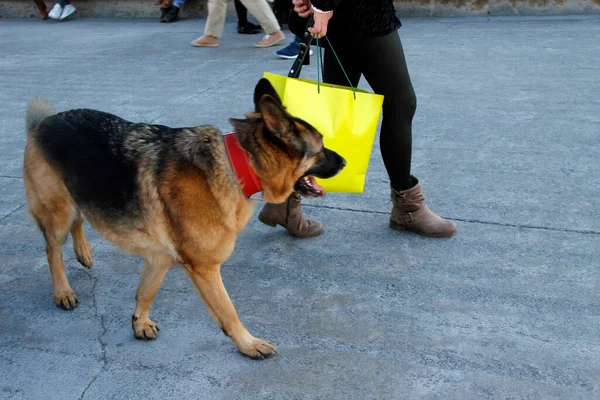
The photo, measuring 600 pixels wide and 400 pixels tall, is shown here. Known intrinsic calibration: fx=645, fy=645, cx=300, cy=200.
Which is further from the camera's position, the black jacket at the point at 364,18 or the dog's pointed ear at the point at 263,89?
the black jacket at the point at 364,18

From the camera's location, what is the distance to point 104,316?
11.4 feet

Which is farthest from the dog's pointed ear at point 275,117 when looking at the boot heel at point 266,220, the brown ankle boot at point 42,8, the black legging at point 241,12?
the brown ankle boot at point 42,8

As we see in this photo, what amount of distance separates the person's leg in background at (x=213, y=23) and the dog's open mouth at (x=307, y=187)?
682 cm

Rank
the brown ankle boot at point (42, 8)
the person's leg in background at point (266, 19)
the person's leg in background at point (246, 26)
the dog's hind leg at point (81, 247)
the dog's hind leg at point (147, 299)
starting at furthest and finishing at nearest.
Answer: the brown ankle boot at point (42, 8) < the person's leg in background at point (246, 26) < the person's leg in background at point (266, 19) < the dog's hind leg at point (81, 247) < the dog's hind leg at point (147, 299)

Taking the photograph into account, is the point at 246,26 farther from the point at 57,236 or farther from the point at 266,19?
the point at 57,236

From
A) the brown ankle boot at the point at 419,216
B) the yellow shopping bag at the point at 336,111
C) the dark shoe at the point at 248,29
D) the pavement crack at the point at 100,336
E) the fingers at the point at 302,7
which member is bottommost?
the pavement crack at the point at 100,336

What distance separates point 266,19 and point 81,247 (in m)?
6.02

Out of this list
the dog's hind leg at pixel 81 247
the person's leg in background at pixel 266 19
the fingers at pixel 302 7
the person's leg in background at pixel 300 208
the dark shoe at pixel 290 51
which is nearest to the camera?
the fingers at pixel 302 7

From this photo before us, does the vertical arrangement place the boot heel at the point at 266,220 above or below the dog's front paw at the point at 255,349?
above

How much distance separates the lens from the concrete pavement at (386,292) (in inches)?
115

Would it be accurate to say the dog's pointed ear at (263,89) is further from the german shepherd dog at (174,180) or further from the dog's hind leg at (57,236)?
the dog's hind leg at (57,236)

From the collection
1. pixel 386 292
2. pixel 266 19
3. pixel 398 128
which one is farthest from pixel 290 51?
pixel 386 292

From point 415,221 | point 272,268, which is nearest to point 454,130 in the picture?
point 415,221

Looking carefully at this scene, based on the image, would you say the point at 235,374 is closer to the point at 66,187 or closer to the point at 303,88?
the point at 66,187
